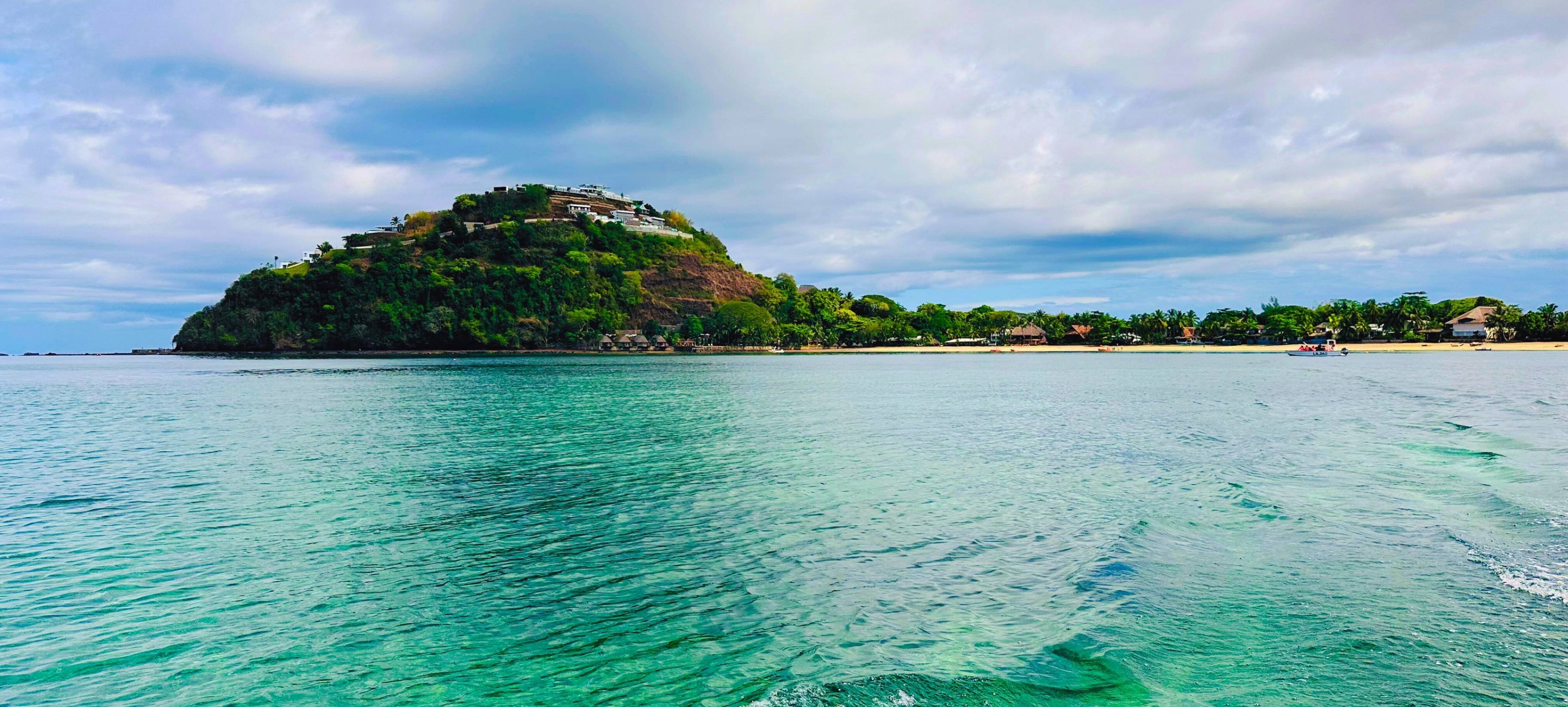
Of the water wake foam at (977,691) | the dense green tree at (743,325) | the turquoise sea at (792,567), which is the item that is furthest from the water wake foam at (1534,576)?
the dense green tree at (743,325)

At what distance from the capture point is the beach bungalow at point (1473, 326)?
523 ft

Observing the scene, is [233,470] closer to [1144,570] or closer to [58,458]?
[58,458]

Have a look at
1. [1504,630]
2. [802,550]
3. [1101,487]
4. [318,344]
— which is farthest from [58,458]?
[318,344]

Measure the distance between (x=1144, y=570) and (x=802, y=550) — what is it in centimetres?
560

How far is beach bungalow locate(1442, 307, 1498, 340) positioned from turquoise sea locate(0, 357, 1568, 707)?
170262 millimetres

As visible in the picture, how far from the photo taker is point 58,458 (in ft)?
85.2

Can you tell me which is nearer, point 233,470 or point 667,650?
point 667,650

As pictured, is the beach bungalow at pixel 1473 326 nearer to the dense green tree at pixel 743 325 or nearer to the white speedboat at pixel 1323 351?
the white speedboat at pixel 1323 351

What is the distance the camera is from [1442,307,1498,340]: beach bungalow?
159 meters

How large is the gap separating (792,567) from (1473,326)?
206 m

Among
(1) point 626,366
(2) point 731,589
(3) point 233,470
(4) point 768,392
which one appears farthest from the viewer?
(1) point 626,366

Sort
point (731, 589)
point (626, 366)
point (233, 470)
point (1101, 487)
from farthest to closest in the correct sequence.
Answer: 1. point (626, 366)
2. point (233, 470)
3. point (1101, 487)
4. point (731, 589)

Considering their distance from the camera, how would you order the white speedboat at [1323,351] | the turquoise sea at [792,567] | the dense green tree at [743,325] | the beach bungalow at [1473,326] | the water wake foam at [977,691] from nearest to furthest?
1. the water wake foam at [977,691]
2. the turquoise sea at [792,567]
3. the white speedboat at [1323,351]
4. the beach bungalow at [1473,326]
5. the dense green tree at [743,325]

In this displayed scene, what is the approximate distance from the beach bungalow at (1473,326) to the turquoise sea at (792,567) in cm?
17026
